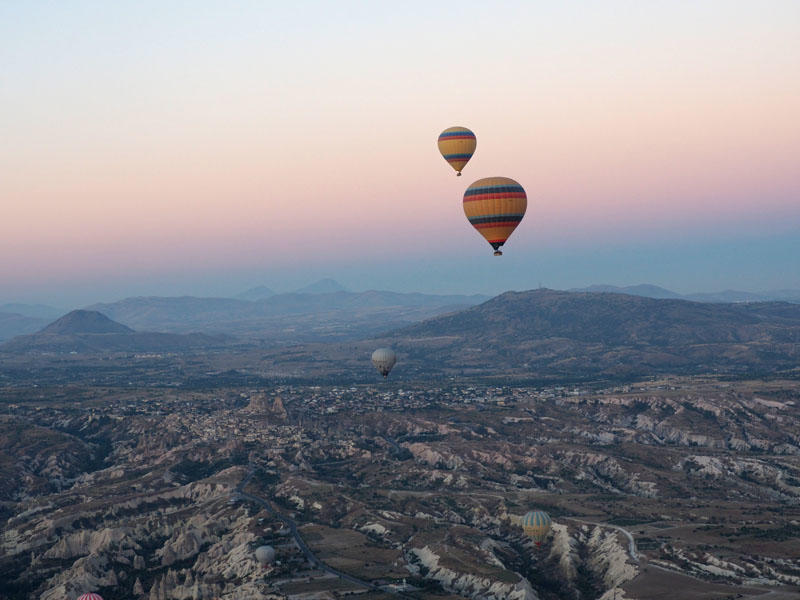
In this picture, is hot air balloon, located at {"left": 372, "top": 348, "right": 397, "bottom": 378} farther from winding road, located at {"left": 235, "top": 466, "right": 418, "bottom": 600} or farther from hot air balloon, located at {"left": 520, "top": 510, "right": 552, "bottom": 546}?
hot air balloon, located at {"left": 520, "top": 510, "right": 552, "bottom": 546}

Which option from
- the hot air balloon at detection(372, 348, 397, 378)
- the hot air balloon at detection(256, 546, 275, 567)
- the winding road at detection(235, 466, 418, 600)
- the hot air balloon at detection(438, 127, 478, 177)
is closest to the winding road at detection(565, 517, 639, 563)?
the winding road at detection(235, 466, 418, 600)

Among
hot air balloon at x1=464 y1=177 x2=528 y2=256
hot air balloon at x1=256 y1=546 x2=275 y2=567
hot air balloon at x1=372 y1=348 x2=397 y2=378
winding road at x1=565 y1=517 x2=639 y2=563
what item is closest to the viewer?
winding road at x1=565 y1=517 x2=639 y2=563

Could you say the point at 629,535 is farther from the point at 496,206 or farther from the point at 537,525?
the point at 496,206

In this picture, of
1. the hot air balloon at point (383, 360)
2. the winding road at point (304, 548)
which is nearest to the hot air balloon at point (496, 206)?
the winding road at point (304, 548)

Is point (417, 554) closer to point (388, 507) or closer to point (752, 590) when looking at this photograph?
point (388, 507)

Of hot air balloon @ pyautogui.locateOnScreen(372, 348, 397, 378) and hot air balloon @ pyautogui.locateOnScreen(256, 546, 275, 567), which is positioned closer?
hot air balloon @ pyautogui.locateOnScreen(256, 546, 275, 567)

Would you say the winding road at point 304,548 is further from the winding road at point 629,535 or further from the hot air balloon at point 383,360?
the hot air balloon at point 383,360
